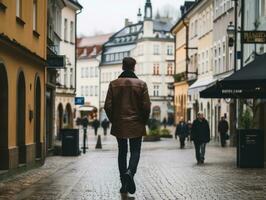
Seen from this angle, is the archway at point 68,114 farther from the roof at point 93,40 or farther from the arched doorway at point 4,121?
the roof at point 93,40

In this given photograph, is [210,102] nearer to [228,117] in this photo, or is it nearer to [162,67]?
[228,117]

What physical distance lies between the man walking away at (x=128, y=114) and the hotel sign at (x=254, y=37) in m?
11.0

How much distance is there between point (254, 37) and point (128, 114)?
11386 mm

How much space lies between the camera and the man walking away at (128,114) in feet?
41.4

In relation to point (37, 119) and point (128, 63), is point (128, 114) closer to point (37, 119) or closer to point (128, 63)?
point (128, 63)

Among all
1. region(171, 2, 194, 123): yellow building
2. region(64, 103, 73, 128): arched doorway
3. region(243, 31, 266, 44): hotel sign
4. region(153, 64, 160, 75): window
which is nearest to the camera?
region(243, 31, 266, 44): hotel sign

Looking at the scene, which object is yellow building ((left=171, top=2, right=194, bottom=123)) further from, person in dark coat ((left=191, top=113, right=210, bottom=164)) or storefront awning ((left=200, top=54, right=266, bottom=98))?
storefront awning ((left=200, top=54, right=266, bottom=98))

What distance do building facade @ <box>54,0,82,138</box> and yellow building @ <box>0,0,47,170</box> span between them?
28736 millimetres

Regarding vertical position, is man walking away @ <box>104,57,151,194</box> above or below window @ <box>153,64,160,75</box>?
below

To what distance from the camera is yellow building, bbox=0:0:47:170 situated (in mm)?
18656

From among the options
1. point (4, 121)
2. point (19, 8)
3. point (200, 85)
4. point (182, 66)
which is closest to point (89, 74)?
point (182, 66)

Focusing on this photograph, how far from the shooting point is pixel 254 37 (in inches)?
918

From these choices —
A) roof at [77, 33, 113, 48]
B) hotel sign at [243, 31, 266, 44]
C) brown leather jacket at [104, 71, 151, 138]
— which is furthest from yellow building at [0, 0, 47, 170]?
roof at [77, 33, 113, 48]

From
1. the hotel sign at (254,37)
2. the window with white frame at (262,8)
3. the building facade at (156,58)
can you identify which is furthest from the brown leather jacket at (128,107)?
the building facade at (156,58)
